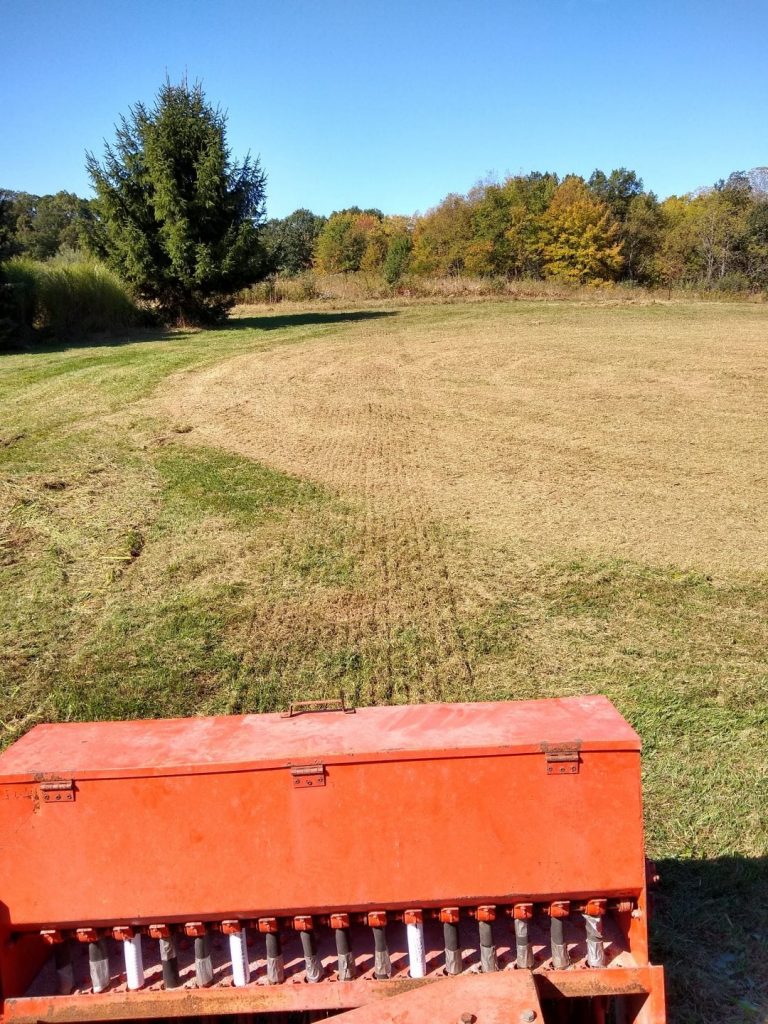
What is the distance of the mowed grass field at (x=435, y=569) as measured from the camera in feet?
15.1

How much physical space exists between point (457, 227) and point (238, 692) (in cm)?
6205

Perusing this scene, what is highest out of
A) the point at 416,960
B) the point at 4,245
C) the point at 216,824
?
the point at 4,245

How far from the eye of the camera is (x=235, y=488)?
33.1 ft

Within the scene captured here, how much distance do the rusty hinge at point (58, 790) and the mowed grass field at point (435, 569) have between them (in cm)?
179

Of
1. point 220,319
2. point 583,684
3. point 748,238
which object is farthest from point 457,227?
point 583,684

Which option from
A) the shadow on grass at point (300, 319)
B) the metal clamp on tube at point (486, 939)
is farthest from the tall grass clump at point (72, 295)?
the metal clamp on tube at point (486, 939)

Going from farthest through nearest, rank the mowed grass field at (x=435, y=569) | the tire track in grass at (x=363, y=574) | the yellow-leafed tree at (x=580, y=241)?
the yellow-leafed tree at (x=580, y=241) < the tire track in grass at (x=363, y=574) < the mowed grass field at (x=435, y=569)

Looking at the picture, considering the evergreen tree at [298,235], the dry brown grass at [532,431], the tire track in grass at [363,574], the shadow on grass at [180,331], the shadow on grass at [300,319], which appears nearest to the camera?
the tire track in grass at [363,574]

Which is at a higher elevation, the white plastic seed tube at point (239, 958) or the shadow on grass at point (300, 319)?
the shadow on grass at point (300, 319)

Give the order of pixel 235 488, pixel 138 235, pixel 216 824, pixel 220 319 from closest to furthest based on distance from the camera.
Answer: pixel 216 824, pixel 235 488, pixel 138 235, pixel 220 319

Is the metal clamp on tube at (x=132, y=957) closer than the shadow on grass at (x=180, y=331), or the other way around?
the metal clamp on tube at (x=132, y=957)

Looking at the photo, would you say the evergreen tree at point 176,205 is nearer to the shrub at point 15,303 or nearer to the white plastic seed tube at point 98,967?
the shrub at point 15,303

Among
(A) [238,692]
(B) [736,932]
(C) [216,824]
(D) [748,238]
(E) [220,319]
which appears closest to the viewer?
(C) [216,824]

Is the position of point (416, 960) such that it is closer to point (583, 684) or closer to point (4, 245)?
point (583, 684)
